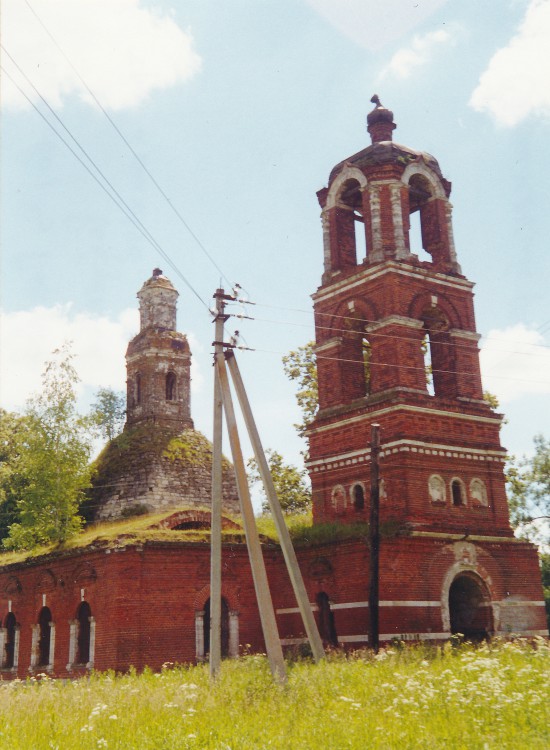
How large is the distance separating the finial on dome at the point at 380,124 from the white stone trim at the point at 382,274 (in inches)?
174

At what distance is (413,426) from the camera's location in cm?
1997

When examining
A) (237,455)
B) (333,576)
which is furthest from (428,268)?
(237,455)

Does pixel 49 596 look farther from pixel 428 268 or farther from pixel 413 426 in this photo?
pixel 428 268

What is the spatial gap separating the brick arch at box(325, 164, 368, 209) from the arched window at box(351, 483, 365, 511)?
8.28m

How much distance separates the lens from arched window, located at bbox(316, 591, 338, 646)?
63.9 ft

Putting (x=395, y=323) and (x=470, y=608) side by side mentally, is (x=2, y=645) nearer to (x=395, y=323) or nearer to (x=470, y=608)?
(x=470, y=608)

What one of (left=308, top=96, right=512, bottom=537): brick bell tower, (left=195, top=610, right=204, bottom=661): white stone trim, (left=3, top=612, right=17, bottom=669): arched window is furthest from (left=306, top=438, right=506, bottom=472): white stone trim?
(left=3, top=612, right=17, bottom=669): arched window

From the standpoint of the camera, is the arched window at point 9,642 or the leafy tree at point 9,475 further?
the leafy tree at point 9,475

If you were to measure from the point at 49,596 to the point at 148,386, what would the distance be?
7.76m

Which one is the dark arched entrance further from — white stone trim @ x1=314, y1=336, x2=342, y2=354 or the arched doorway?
white stone trim @ x1=314, y1=336, x2=342, y2=354

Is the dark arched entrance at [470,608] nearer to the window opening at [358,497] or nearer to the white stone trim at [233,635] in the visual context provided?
the window opening at [358,497]

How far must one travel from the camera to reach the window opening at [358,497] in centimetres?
2064

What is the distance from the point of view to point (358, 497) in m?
20.8

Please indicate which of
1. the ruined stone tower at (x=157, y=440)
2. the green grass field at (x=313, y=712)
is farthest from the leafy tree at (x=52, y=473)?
the green grass field at (x=313, y=712)
